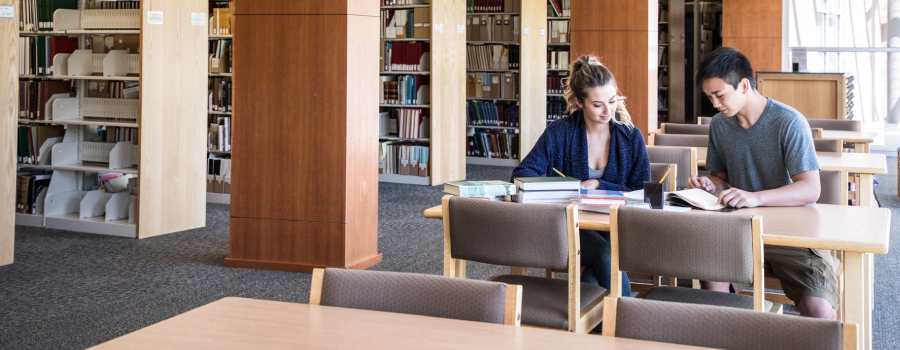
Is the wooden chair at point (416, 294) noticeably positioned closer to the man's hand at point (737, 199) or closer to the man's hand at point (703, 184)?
the man's hand at point (737, 199)

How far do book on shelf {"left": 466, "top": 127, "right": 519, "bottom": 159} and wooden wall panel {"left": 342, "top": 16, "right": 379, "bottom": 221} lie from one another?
5.37 meters

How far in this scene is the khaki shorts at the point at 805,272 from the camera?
255 cm

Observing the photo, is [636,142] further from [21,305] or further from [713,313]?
[21,305]

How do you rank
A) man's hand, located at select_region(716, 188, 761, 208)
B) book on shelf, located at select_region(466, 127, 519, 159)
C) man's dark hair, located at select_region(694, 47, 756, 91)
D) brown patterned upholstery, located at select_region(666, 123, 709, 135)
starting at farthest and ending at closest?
book on shelf, located at select_region(466, 127, 519, 159)
brown patterned upholstery, located at select_region(666, 123, 709, 135)
man's dark hair, located at select_region(694, 47, 756, 91)
man's hand, located at select_region(716, 188, 761, 208)

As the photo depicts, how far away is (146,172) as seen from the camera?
17.9 feet

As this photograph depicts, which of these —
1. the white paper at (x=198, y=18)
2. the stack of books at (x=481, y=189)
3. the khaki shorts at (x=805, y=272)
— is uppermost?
the white paper at (x=198, y=18)

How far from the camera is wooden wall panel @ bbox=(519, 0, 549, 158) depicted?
947 cm

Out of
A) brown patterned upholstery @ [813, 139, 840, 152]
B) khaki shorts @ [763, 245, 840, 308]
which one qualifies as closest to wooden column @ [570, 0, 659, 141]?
brown patterned upholstery @ [813, 139, 840, 152]

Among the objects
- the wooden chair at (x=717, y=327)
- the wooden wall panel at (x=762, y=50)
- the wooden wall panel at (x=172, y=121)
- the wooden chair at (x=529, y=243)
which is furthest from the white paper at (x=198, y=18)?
the wooden wall panel at (x=762, y=50)

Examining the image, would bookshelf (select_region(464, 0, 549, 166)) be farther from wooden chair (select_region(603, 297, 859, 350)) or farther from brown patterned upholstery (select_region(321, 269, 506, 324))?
wooden chair (select_region(603, 297, 859, 350))

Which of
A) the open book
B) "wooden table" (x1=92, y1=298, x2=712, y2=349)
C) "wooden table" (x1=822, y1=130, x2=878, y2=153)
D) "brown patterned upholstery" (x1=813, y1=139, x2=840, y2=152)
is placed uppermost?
"wooden table" (x1=822, y1=130, x2=878, y2=153)

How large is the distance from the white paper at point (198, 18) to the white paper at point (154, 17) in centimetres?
31

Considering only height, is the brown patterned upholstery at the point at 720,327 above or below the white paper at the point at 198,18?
below

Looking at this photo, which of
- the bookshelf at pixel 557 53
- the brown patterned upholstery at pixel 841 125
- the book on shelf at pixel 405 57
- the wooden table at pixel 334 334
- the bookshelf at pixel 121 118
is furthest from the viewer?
the bookshelf at pixel 557 53
